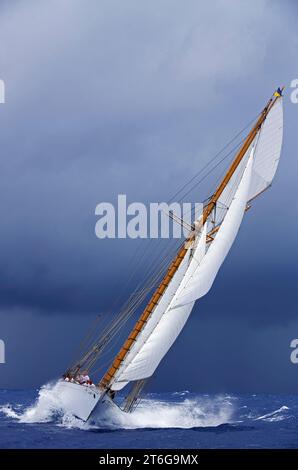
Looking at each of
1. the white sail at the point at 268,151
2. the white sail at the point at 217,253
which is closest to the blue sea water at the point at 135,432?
the white sail at the point at 217,253

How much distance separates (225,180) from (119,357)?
16228mm

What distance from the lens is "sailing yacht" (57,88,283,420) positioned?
6462 cm

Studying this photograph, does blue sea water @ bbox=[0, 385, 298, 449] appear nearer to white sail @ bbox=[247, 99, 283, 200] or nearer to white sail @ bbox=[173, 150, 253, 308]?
white sail @ bbox=[173, 150, 253, 308]

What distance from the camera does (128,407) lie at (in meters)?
71.5

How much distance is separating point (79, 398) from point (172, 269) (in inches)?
513

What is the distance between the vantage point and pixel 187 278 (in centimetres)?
Answer: 6969

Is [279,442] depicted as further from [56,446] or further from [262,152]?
[262,152]

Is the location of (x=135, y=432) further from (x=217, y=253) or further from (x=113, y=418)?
(x=217, y=253)

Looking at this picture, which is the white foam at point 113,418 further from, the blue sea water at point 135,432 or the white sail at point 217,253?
the white sail at point 217,253

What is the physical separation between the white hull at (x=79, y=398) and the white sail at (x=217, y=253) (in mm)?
8713

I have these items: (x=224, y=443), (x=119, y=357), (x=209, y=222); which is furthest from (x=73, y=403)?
(x=209, y=222)

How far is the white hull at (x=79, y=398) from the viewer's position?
65188 millimetres
